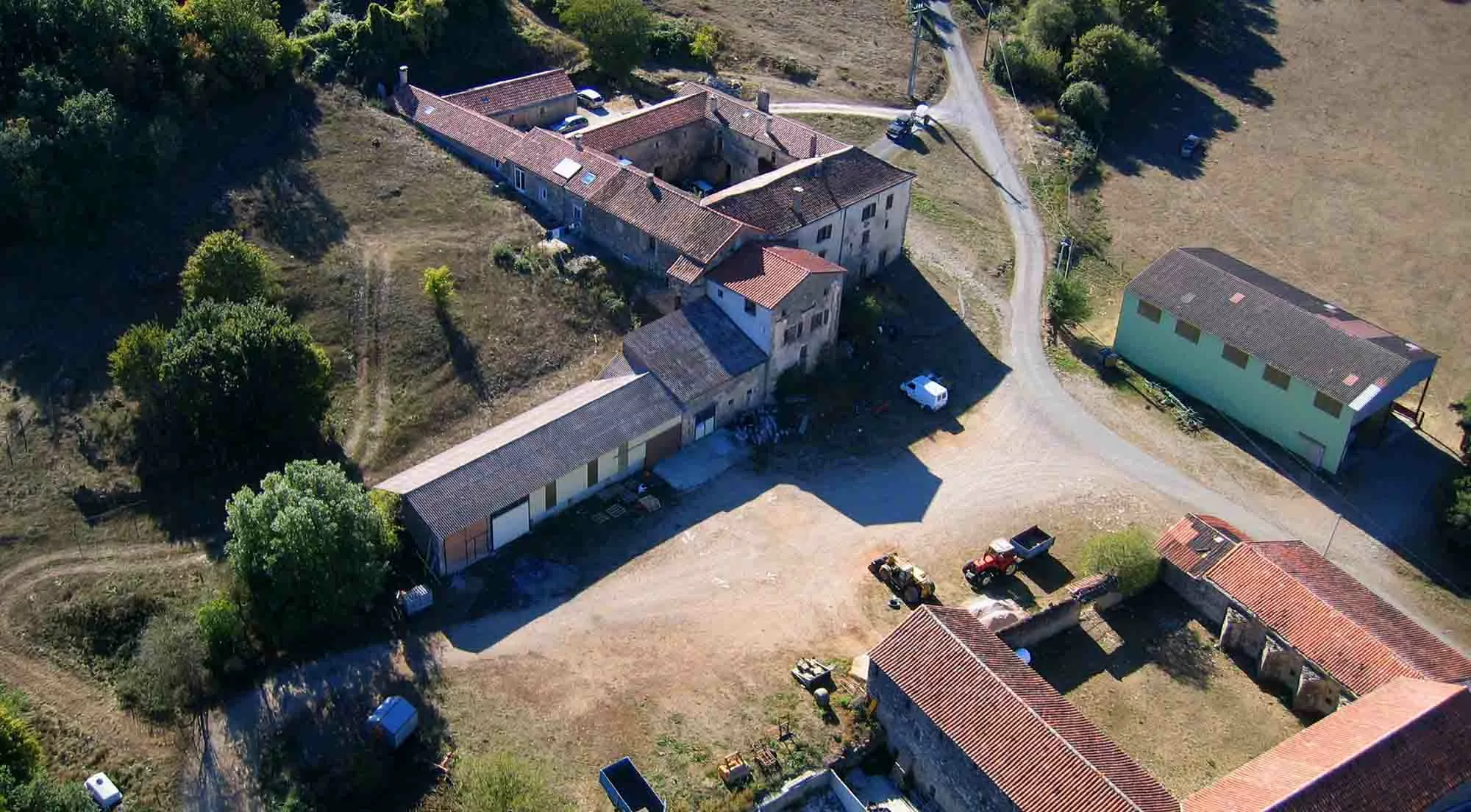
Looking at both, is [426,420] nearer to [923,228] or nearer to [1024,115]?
[923,228]

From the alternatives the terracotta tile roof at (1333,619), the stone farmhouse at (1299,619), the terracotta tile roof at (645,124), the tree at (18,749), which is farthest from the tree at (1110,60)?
the tree at (18,749)

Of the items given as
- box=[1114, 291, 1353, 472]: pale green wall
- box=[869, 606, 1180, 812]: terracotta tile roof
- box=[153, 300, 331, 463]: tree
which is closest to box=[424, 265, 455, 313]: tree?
box=[153, 300, 331, 463]: tree

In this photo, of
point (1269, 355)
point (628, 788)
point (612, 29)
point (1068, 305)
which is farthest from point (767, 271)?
point (612, 29)

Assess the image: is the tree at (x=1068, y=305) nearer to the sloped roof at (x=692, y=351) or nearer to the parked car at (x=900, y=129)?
the sloped roof at (x=692, y=351)

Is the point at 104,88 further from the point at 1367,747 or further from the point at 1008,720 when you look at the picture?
the point at 1367,747

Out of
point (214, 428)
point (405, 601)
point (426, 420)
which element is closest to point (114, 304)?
point (214, 428)

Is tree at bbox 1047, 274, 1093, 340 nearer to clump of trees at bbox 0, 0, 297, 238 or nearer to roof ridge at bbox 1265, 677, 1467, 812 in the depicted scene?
roof ridge at bbox 1265, 677, 1467, 812
